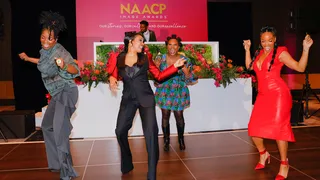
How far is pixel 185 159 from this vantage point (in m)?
4.44

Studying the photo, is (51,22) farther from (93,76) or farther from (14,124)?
(14,124)

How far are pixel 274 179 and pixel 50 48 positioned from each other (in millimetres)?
2709

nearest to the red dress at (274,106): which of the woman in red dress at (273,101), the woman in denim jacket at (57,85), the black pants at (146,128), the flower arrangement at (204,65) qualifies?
the woman in red dress at (273,101)

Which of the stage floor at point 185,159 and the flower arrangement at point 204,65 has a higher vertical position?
the flower arrangement at point 204,65

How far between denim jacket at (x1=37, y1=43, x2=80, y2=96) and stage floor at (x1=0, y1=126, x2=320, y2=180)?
3.50ft

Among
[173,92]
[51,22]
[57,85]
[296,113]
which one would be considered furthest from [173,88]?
[296,113]

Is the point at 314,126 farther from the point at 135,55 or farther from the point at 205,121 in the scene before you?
the point at 135,55

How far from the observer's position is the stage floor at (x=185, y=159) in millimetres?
3838

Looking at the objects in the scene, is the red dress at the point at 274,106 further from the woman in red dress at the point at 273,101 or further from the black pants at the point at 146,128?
the black pants at the point at 146,128

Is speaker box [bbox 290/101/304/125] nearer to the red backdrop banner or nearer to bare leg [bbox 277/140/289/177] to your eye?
bare leg [bbox 277/140/289/177]

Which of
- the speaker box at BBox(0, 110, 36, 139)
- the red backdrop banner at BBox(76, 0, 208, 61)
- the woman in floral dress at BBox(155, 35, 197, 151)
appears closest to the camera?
the woman in floral dress at BBox(155, 35, 197, 151)

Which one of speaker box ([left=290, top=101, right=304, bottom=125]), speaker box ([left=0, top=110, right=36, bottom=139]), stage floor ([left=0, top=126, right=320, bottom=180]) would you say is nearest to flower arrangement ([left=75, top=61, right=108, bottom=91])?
stage floor ([left=0, top=126, right=320, bottom=180])

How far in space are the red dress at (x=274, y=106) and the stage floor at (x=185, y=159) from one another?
513 mm

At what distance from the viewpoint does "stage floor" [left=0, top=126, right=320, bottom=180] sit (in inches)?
151
